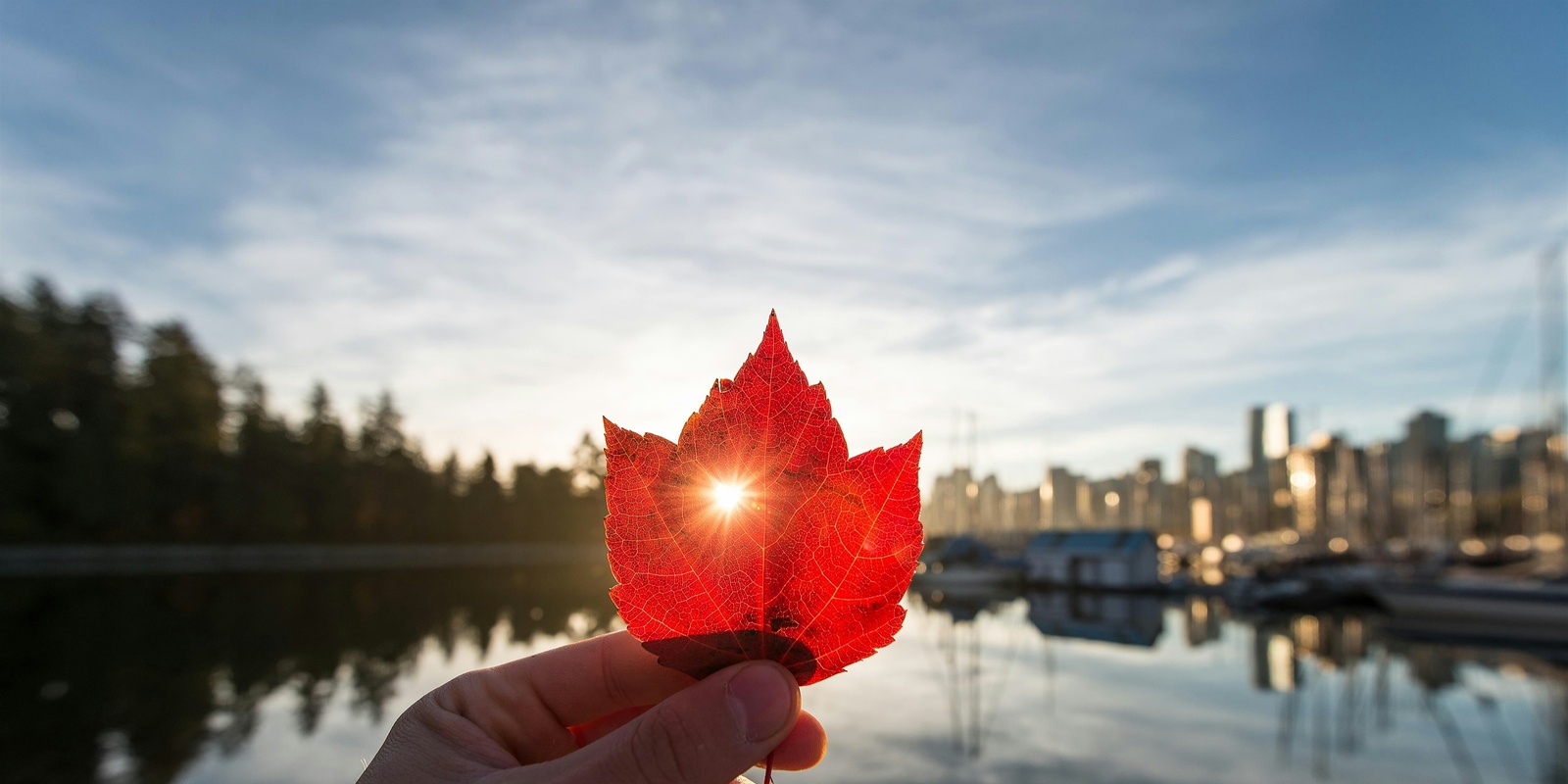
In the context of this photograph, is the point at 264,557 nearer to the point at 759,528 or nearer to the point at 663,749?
the point at 663,749

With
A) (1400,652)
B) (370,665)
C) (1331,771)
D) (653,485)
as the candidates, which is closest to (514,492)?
(370,665)

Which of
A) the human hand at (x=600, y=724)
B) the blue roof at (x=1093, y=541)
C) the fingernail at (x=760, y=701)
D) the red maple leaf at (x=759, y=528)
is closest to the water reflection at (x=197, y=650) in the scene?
the human hand at (x=600, y=724)

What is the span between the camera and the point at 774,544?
1633 millimetres

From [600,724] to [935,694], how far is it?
21136 millimetres

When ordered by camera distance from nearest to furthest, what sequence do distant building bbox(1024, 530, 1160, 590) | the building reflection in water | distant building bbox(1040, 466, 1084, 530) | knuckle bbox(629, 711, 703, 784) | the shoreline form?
1. knuckle bbox(629, 711, 703, 784)
2. the building reflection in water
3. distant building bbox(1024, 530, 1160, 590)
4. the shoreline
5. distant building bbox(1040, 466, 1084, 530)

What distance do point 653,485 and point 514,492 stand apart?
86889 mm

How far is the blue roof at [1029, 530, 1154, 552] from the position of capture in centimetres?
4859

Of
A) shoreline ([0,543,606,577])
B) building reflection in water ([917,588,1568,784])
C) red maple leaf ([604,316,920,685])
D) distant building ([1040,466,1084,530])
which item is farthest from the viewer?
distant building ([1040,466,1084,530])

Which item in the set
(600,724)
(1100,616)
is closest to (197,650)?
(600,724)

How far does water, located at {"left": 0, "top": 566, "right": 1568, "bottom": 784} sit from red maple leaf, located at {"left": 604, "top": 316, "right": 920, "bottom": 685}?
48.2ft

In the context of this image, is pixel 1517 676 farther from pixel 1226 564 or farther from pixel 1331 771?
pixel 1226 564

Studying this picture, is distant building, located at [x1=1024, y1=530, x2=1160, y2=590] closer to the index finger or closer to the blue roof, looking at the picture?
the blue roof

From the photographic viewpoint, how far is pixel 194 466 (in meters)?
63.0

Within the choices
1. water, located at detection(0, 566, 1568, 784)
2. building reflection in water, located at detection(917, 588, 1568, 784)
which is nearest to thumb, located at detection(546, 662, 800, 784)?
water, located at detection(0, 566, 1568, 784)
